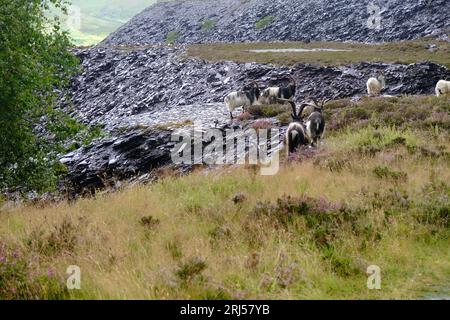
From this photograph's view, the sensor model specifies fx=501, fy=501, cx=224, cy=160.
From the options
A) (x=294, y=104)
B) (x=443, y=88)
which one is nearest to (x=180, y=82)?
(x=443, y=88)

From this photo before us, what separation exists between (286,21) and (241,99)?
166 ft

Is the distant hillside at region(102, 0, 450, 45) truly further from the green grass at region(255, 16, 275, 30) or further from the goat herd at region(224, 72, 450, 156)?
the goat herd at region(224, 72, 450, 156)

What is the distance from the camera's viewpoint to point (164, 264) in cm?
694

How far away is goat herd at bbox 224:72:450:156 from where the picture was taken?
16.0 m

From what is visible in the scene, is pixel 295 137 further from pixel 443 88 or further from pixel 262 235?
pixel 443 88

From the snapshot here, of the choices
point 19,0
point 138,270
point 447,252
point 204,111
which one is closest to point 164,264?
point 138,270

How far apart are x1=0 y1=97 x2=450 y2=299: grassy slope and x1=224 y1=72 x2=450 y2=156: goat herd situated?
254cm

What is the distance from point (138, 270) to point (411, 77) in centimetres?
3038

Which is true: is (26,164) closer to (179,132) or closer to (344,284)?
Answer: (179,132)

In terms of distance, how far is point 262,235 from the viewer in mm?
8047

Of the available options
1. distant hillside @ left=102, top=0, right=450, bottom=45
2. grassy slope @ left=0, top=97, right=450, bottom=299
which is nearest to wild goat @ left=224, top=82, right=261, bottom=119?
grassy slope @ left=0, top=97, right=450, bottom=299

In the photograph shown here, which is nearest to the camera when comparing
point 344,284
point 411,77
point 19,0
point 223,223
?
point 344,284

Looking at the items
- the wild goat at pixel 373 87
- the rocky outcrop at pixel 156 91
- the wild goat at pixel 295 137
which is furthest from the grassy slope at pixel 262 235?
the wild goat at pixel 373 87

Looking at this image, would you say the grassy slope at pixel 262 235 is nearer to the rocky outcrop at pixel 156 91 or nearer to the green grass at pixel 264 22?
the rocky outcrop at pixel 156 91
